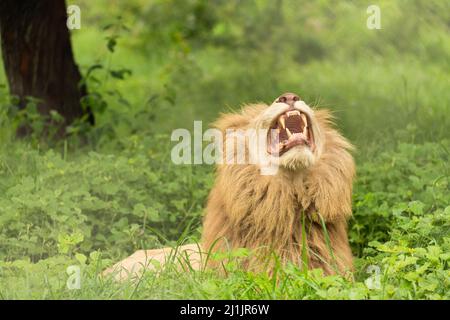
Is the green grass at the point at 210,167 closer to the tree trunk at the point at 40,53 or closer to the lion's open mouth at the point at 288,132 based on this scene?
the tree trunk at the point at 40,53

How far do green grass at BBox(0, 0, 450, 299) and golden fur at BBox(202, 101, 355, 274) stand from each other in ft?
0.67

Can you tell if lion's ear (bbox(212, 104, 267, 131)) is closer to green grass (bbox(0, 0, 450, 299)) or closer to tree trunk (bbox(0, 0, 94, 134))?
green grass (bbox(0, 0, 450, 299))

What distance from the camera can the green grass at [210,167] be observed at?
450 cm

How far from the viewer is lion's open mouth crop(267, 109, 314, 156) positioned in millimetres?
4625

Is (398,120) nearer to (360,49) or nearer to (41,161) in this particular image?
(41,161)

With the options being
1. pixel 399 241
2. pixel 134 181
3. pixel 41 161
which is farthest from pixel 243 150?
pixel 41 161

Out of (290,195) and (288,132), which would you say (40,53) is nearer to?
(288,132)

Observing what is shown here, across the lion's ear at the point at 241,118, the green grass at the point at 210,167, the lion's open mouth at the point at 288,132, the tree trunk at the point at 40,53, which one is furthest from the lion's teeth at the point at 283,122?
the tree trunk at the point at 40,53

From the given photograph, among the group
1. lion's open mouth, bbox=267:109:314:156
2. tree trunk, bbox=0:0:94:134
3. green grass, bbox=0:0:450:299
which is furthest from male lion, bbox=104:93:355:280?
tree trunk, bbox=0:0:94:134

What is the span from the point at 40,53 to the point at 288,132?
343 cm

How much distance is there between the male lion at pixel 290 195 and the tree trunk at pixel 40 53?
10.6ft

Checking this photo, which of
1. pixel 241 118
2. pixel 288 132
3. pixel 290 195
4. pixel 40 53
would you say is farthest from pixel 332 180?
pixel 40 53

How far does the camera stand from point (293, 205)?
4.65 meters
